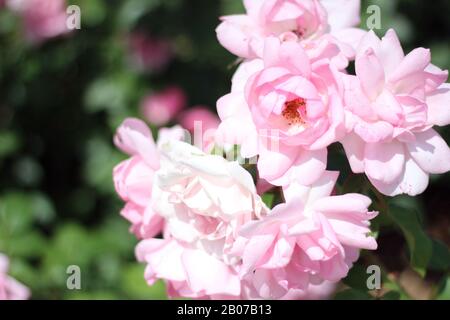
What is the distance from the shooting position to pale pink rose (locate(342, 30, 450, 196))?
96cm

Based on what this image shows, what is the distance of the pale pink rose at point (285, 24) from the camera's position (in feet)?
3.54

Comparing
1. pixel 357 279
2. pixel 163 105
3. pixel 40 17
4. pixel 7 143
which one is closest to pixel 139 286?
pixel 163 105

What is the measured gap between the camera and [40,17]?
269 centimetres

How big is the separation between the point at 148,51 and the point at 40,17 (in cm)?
40

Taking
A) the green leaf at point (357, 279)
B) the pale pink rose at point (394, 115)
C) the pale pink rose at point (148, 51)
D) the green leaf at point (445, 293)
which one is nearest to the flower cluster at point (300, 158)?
the pale pink rose at point (394, 115)

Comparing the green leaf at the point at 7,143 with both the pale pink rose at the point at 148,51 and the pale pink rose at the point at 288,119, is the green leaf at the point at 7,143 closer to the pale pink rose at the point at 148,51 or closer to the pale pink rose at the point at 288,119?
the pale pink rose at the point at 148,51

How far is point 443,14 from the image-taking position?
2807 mm

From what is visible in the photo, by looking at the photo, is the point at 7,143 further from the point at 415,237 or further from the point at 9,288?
the point at 415,237

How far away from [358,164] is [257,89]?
0.54 ft

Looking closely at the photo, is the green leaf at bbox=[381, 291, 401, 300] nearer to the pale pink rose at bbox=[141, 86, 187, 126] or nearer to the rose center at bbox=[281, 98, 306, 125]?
the rose center at bbox=[281, 98, 306, 125]

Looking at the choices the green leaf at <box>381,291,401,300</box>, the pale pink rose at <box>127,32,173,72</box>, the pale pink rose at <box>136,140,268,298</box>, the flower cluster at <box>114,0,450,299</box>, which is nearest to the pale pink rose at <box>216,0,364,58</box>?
the flower cluster at <box>114,0,450,299</box>

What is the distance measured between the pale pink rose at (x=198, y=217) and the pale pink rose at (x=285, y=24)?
17 cm
